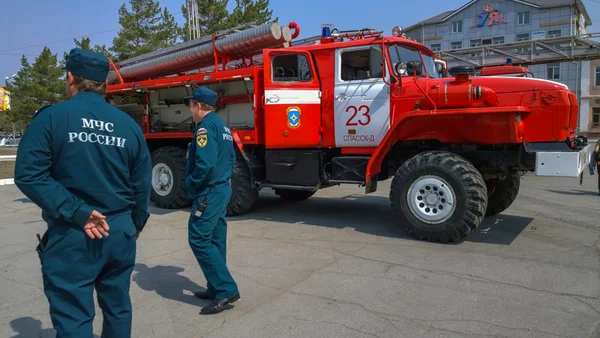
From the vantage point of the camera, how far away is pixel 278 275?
190 inches

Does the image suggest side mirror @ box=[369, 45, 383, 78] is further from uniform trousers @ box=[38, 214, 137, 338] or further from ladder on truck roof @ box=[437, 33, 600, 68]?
ladder on truck roof @ box=[437, 33, 600, 68]

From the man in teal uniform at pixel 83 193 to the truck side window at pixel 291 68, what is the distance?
16.0 feet

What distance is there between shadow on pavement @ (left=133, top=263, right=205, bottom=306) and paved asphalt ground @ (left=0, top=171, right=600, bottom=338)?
20 millimetres

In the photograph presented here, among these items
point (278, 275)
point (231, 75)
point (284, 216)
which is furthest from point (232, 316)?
point (231, 75)

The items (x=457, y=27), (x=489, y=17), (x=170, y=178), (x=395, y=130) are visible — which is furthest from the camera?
(x=457, y=27)

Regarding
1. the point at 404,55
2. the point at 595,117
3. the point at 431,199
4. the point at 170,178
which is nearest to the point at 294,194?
the point at 170,178

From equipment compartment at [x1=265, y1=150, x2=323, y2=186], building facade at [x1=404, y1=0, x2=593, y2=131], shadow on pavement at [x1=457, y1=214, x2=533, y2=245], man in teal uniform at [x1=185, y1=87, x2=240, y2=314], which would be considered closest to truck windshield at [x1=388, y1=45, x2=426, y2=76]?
equipment compartment at [x1=265, y1=150, x2=323, y2=186]

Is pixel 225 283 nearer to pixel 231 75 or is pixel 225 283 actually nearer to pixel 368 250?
pixel 368 250

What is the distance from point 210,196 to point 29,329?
1.66 meters

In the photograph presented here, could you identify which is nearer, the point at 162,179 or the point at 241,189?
the point at 241,189

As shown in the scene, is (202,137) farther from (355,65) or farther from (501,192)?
(501,192)

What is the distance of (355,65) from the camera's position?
6969mm

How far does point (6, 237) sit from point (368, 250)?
16.6ft

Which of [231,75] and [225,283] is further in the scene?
[231,75]
